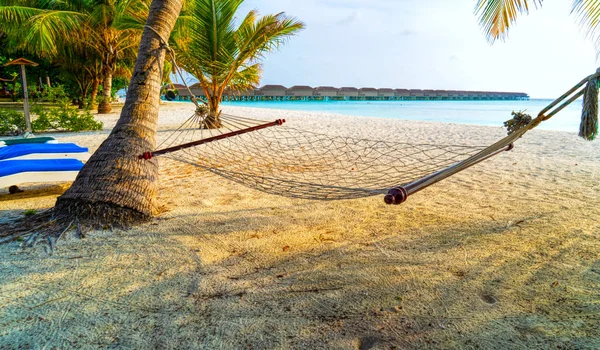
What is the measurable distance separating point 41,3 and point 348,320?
493 inches

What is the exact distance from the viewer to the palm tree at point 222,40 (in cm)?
668

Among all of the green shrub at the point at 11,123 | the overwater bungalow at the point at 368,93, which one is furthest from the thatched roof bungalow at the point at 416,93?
the green shrub at the point at 11,123

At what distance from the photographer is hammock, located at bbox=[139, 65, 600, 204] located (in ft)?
5.68

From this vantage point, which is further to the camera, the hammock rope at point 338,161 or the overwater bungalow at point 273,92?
the overwater bungalow at point 273,92

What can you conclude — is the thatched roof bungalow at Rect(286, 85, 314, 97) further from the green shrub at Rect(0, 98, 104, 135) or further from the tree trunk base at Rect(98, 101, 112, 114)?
the green shrub at Rect(0, 98, 104, 135)

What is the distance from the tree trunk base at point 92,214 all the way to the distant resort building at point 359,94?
33.6 meters

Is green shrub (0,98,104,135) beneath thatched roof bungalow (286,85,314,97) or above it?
beneath

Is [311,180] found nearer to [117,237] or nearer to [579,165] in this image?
[117,237]

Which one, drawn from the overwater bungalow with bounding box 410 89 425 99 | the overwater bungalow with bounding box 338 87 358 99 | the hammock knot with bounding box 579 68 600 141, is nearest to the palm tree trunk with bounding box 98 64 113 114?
the hammock knot with bounding box 579 68 600 141

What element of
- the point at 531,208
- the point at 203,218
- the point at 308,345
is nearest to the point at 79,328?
the point at 308,345

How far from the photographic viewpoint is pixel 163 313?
1.50 meters

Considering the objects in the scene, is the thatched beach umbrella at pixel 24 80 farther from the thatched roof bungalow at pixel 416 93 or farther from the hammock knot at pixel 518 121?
the thatched roof bungalow at pixel 416 93

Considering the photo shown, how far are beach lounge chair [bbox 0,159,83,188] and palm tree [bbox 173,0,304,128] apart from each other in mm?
3609

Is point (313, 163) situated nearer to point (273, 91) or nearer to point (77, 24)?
point (77, 24)
